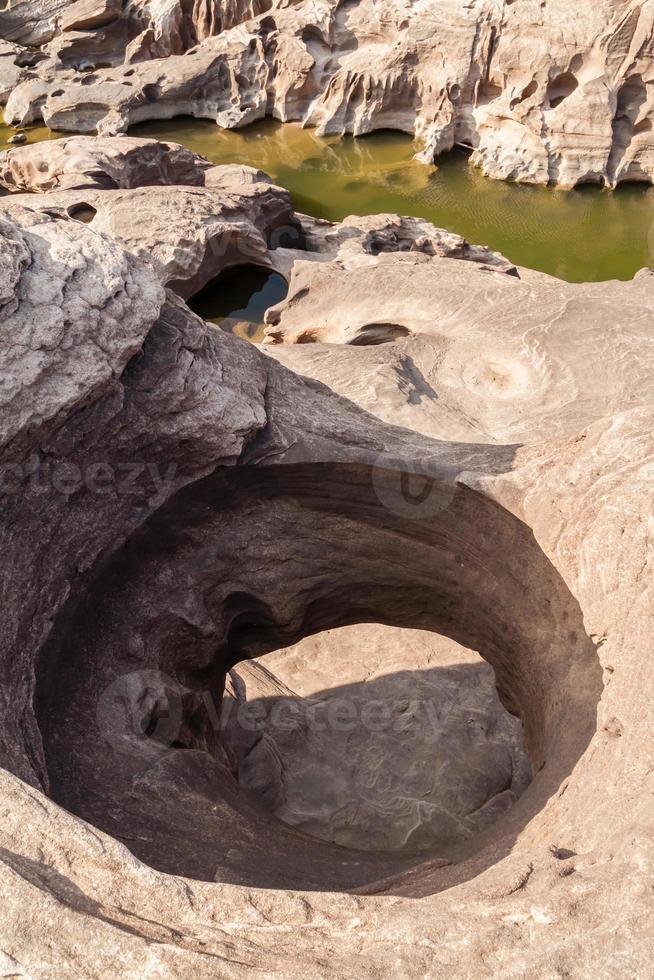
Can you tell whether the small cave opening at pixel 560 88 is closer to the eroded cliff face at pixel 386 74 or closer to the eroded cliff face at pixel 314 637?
the eroded cliff face at pixel 386 74

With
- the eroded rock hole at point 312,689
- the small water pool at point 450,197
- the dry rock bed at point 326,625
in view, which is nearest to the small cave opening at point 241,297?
the dry rock bed at point 326,625

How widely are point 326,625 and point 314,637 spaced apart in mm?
1580

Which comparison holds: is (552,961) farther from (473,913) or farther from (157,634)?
(157,634)

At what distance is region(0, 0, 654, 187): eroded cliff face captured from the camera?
11.6 m

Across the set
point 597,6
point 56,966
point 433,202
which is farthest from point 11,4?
point 56,966

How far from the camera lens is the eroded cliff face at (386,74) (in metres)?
11.6

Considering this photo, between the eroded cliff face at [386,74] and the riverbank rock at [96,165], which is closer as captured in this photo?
the riverbank rock at [96,165]

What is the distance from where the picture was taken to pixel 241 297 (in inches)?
404

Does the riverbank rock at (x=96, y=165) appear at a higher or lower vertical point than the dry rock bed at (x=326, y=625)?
higher

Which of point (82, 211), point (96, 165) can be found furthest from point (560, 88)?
point (82, 211)

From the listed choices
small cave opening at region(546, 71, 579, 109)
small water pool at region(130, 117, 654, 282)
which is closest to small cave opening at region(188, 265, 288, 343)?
small water pool at region(130, 117, 654, 282)

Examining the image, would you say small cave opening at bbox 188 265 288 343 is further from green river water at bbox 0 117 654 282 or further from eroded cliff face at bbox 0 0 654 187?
eroded cliff face at bbox 0 0 654 187

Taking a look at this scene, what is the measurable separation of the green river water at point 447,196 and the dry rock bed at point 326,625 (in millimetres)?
4148

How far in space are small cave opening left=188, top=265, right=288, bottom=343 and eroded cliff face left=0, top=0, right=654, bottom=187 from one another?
14.8 feet
